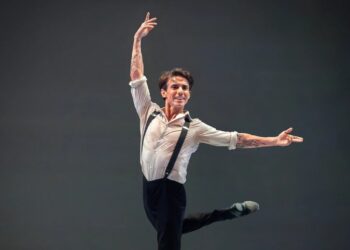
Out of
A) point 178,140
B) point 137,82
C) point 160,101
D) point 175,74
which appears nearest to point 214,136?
point 178,140

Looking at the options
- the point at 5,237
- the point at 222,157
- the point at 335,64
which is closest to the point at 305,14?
the point at 335,64

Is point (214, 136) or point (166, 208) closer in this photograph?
point (166, 208)

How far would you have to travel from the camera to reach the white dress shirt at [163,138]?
1.98 m

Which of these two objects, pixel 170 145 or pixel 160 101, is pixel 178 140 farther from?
pixel 160 101

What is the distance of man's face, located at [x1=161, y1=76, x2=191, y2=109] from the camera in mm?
2070

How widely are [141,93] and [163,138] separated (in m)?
0.24

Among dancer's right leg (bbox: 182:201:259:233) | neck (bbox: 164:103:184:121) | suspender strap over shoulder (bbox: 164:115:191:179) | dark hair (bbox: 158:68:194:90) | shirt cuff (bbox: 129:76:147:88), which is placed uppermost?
dark hair (bbox: 158:68:194:90)

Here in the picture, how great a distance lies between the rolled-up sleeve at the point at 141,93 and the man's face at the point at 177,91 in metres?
0.11

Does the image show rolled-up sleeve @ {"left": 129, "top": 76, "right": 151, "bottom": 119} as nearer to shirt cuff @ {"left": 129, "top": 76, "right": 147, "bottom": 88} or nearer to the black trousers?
shirt cuff @ {"left": 129, "top": 76, "right": 147, "bottom": 88}

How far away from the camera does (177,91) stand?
6.79 ft

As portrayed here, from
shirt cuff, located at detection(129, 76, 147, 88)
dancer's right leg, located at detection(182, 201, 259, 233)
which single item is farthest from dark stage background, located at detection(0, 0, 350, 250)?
shirt cuff, located at detection(129, 76, 147, 88)

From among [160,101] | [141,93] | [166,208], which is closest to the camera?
[166,208]

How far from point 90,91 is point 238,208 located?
1.42 meters

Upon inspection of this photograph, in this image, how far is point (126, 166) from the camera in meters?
2.96
